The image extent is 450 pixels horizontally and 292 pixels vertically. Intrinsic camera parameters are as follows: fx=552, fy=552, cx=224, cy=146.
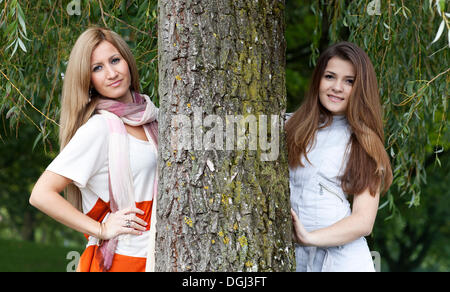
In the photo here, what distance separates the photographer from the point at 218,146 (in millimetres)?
2012

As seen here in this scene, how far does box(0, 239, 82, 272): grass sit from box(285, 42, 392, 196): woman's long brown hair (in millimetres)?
6946

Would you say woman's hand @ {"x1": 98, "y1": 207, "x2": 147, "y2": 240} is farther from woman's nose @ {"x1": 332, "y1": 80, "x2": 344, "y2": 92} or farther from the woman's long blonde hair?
woman's nose @ {"x1": 332, "y1": 80, "x2": 344, "y2": 92}

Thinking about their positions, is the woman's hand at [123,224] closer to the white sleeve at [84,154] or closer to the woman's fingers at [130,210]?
the woman's fingers at [130,210]

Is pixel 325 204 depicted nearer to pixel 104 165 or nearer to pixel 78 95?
pixel 104 165

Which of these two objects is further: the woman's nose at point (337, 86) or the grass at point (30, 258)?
the grass at point (30, 258)

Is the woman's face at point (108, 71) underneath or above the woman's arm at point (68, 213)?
above

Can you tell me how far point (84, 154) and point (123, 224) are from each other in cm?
32

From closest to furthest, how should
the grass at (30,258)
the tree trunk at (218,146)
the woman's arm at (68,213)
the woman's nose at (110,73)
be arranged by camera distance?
the tree trunk at (218,146) → the woman's arm at (68,213) → the woman's nose at (110,73) → the grass at (30,258)

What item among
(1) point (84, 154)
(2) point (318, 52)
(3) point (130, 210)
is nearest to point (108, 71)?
(1) point (84, 154)

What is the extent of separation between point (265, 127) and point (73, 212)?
33.5 inches

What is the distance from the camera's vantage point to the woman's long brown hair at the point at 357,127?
7.85ft

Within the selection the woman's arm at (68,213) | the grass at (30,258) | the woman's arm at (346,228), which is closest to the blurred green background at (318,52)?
the woman's arm at (68,213)

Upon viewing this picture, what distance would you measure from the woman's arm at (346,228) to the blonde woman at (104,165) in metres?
0.62

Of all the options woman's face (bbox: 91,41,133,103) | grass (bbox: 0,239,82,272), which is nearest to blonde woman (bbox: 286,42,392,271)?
woman's face (bbox: 91,41,133,103)
